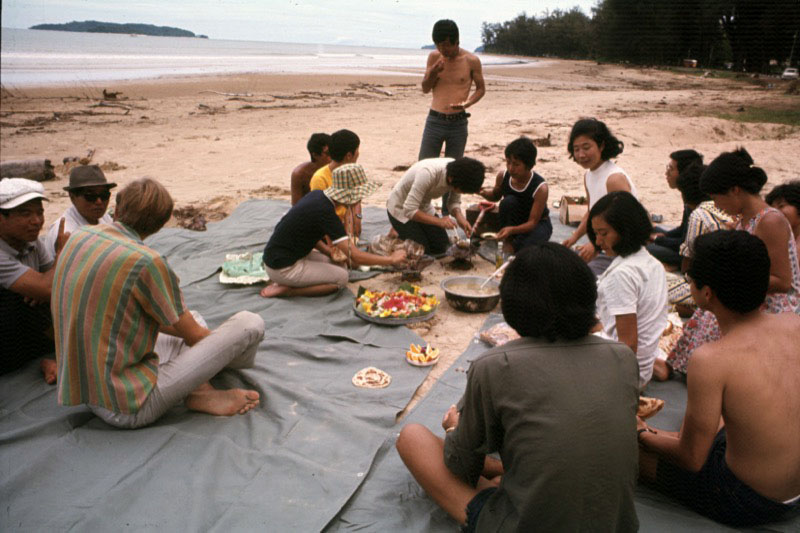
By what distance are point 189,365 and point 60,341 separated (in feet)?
2.08

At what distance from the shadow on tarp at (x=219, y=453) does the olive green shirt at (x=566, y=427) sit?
1.17 meters

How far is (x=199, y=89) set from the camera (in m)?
23.9

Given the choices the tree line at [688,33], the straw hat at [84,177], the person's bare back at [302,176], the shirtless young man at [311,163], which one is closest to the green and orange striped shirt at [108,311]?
the straw hat at [84,177]

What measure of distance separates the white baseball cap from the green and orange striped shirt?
28.8 inches

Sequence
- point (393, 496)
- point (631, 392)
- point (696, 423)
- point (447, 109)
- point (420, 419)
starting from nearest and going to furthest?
point (631, 392) → point (696, 423) → point (393, 496) → point (420, 419) → point (447, 109)

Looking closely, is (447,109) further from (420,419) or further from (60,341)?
(60,341)

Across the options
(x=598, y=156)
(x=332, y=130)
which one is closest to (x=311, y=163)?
(x=598, y=156)

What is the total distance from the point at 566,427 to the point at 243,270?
4.24 m

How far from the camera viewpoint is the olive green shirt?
1.57 meters

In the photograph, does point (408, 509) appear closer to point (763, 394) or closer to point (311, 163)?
point (763, 394)

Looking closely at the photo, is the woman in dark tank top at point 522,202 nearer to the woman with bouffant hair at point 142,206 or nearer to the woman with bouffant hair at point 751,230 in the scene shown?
the woman with bouffant hair at point 751,230

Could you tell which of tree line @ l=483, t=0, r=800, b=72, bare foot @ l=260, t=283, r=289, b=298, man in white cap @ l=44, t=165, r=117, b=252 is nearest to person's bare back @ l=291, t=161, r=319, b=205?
bare foot @ l=260, t=283, r=289, b=298

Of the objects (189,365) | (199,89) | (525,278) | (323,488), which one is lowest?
(323,488)

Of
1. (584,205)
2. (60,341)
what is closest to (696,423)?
(60,341)
